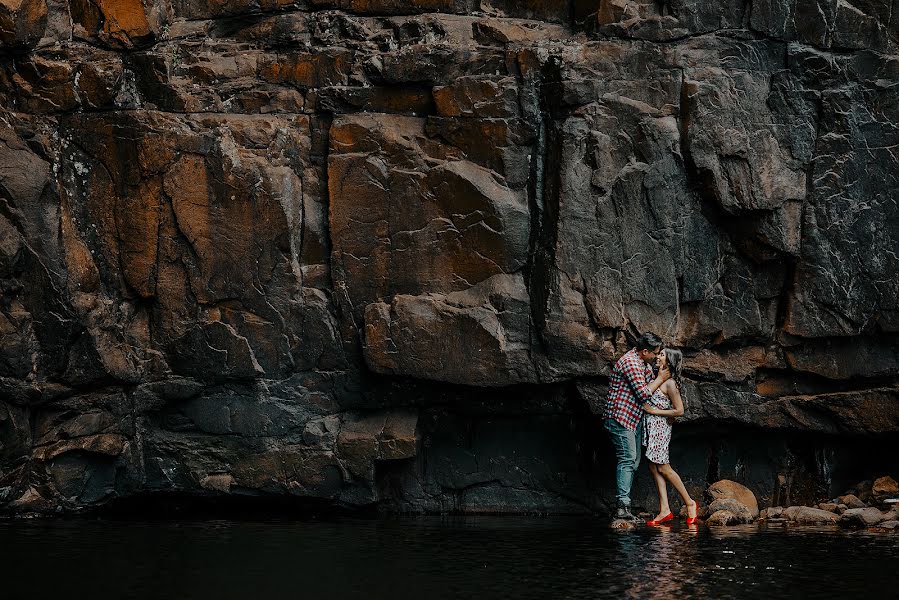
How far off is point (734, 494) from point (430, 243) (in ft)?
17.2

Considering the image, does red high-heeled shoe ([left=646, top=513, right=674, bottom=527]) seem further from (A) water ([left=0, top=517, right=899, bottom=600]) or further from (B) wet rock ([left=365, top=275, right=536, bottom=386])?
(B) wet rock ([left=365, top=275, right=536, bottom=386])

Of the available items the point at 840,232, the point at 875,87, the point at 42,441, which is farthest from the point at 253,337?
the point at 875,87

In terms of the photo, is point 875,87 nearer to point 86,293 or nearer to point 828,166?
point 828,166

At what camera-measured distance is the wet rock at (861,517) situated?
13461mm

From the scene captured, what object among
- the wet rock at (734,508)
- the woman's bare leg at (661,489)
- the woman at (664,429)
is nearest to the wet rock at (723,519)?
the wet rock at (734,508)

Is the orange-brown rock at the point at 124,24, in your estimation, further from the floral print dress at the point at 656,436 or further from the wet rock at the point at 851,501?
the wet rock at the point at 851,501

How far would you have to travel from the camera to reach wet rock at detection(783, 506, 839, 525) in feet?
45.9

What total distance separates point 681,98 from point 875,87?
263cm

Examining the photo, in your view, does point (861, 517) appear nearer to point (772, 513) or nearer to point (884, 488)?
point (772, 513)

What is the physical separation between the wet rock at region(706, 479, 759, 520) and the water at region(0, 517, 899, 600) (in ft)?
3.51

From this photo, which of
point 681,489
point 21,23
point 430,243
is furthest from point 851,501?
point 21,23

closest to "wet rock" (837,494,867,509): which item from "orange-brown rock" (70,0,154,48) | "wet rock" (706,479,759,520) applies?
"wet rock" (706,479,759,520)

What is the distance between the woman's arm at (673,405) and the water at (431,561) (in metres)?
1.44

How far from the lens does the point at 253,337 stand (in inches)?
600
